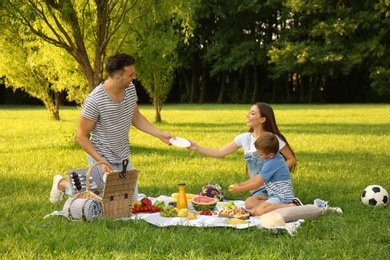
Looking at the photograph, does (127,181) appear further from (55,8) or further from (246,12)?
(246,12)

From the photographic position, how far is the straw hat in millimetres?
5531

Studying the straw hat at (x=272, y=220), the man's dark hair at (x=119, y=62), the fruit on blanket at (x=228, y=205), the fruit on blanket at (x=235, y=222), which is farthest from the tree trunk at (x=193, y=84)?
the straw hat at (x=272, y=220)

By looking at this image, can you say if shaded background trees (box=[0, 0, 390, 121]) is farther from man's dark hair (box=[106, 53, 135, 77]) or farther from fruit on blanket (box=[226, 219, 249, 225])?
fruit on blanket (box=[226, 219, 249, 225])

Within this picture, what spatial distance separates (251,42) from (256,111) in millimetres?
36499

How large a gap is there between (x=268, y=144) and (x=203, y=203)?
1.03 m

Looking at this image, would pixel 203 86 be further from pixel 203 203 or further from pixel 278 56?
pixel 203 203

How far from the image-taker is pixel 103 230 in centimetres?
533

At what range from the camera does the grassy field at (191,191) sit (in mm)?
4773

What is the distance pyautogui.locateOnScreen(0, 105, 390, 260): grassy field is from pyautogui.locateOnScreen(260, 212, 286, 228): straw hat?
0.12 meters

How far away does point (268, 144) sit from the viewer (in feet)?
20.2

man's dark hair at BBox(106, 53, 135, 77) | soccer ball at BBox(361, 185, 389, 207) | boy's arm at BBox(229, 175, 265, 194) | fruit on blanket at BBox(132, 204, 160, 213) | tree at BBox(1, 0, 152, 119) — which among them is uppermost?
tree at BBox(1, 0, 152, 119)

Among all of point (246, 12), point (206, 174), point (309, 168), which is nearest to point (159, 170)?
point (206, 174)

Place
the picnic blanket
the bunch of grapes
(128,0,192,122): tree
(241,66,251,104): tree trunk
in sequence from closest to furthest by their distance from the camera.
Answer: the picnic blanket, the bunch of grapes, (128,0,192,122): tree, (241,66,251,104): tree trunk

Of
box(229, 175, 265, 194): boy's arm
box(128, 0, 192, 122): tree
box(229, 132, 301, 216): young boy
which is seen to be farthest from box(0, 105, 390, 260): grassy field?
box(128, 0, 192, 122): tree
